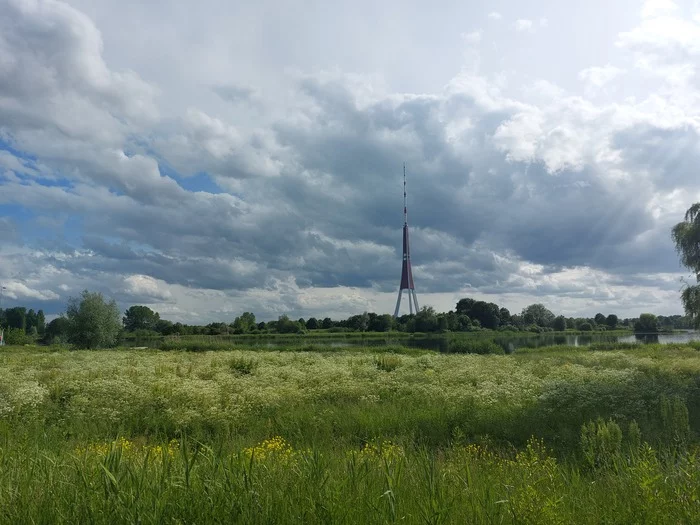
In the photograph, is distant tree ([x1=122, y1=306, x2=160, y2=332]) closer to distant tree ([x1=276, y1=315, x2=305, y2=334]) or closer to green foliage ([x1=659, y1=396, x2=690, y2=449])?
distant tree ([x1=276, y1=315, x2=305, y2=334])

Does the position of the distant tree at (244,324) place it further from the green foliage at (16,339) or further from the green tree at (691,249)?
the green tree at (691,249)

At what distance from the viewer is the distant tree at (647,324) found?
100900 mm

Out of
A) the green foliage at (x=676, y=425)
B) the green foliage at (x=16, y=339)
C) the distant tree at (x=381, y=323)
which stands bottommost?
the green foliage at (x=676, y=425)

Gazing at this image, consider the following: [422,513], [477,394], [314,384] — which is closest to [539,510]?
[422,513]

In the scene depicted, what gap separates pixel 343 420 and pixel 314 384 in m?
5.80

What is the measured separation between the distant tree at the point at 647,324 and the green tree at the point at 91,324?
9627 centimetres

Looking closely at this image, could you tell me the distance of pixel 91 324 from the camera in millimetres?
55875

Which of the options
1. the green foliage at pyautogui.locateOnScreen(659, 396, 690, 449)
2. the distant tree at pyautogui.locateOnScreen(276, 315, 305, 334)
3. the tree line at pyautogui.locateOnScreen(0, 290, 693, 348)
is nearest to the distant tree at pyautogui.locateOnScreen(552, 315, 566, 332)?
the tree line at pyautogui.locateOnScreen(0, 290, 693, 348)

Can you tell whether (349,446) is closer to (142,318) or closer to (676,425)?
(676,425)

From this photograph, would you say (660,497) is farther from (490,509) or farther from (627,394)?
(627,394)

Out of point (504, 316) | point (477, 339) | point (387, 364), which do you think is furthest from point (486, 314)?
point (387, 364)

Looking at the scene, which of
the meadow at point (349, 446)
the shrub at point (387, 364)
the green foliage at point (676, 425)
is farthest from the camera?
the shrub at point (387, 364)

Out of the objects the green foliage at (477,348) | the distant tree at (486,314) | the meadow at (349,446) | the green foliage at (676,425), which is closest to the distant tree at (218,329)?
the distant tree at (486,314)

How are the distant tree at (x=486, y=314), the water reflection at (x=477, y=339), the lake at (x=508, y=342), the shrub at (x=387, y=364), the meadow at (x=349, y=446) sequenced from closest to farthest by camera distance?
the meadow at (x=349, y=446), the shrub at (x=387, y=364), the water reflection at (x=477, y=339), the lake at (x=508, y=342), the distant tree at (x=486, y=314)
